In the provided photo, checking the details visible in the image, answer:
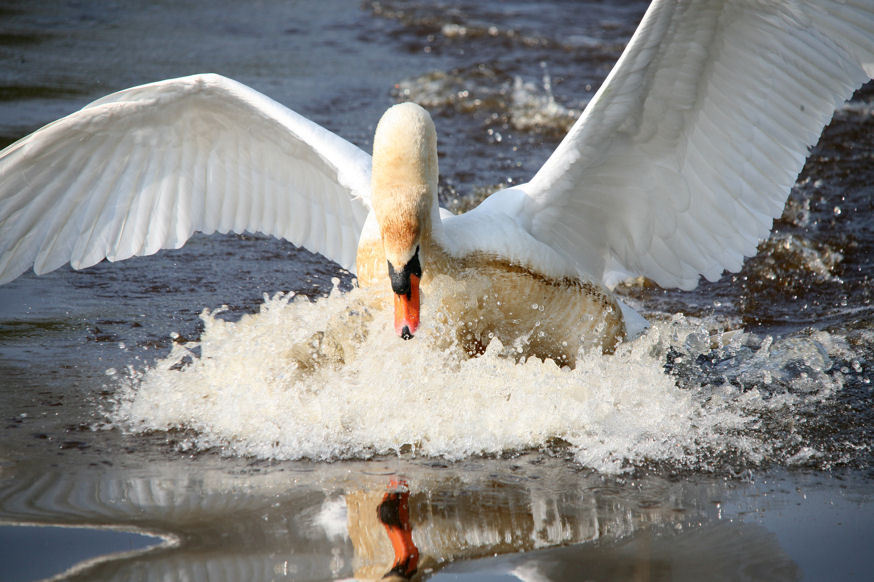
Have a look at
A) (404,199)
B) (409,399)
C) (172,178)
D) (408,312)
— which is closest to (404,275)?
(408,312)

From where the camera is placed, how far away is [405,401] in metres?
4.71

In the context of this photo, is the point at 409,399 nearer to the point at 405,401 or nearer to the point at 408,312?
the point at 405,401

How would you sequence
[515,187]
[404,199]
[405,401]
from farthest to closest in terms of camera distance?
[515,187]
[405,401]
[404,199]

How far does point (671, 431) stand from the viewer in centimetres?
460

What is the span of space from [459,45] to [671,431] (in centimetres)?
1066

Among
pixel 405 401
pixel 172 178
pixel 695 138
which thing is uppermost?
pixel 172 178

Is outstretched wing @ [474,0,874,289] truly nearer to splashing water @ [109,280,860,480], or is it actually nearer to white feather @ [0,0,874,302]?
white feather @ [0,0,874,302]

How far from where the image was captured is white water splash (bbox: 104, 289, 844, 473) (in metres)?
4.45

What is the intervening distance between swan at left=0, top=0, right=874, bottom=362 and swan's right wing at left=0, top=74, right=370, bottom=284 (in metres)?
0.01

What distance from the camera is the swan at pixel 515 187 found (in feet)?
15.0

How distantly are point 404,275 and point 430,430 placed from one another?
77 cm

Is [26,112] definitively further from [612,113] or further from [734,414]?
[734,414]

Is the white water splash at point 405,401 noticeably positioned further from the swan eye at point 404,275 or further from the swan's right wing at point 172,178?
the swan's right wing at point 172,178

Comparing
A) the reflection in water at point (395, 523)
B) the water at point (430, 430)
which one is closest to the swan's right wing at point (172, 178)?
the water at point (430, 430)
